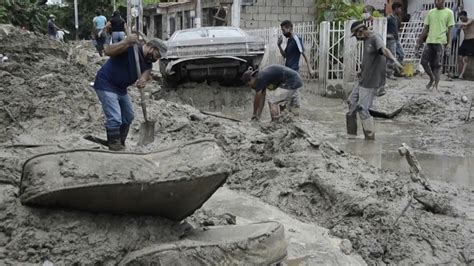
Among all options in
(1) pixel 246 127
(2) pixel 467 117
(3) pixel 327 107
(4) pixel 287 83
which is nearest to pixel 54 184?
(1) pixel 246 127

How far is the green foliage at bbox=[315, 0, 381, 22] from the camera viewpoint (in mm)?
15977

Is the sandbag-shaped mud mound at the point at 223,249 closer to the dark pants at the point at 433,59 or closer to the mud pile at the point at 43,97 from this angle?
the mud pile at the point at 43,97

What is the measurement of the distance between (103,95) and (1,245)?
3.44m

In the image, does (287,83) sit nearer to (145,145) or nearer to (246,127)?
(246,127)

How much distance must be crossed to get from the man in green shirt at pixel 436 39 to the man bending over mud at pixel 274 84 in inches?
155

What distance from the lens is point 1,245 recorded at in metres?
3.12

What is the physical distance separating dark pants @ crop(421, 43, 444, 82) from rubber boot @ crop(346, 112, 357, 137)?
3711 millimetres

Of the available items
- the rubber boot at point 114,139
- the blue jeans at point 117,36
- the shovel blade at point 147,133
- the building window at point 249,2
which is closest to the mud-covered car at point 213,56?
the blue jeans at point 117,36

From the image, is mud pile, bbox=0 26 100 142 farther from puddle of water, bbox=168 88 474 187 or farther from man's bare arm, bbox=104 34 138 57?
puddle of water, bbox=168 88 474 187

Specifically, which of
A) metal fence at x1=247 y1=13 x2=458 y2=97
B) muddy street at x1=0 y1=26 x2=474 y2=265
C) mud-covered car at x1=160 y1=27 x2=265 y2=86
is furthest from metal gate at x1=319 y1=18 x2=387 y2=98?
mud-covered car at x1=160 y1=27 x2=265 y2=86

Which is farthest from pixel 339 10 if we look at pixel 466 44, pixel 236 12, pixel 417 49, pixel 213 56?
pixel 213 56

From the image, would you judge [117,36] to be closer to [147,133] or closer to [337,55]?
[337,55]

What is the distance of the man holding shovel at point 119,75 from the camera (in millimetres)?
6137

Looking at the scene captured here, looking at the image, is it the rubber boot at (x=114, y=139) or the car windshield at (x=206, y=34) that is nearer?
the rubber boot at (x=114, y=139)
